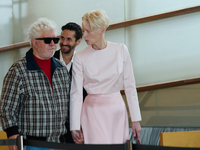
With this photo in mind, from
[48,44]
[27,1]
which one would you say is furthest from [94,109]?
[27,1]

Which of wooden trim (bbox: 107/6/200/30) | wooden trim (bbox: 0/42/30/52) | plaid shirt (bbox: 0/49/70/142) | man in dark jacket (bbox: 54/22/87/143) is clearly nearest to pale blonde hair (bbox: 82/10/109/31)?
plaid shirt (bbox: 0/49/70/142)

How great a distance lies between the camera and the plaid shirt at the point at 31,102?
7.86 feet

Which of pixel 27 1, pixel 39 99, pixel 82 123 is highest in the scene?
pixel 27 1

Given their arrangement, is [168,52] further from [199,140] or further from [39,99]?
[39,99]

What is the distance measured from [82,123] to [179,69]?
2.73m

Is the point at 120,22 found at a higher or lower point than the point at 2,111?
higher

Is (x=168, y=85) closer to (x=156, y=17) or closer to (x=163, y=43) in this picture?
(x=163, y=43)

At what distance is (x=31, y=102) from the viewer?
7.94 feet

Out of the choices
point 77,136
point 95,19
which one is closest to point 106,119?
point 77,136

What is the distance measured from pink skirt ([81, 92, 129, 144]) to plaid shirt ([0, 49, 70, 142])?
22 centimetres

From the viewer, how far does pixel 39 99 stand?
244cm

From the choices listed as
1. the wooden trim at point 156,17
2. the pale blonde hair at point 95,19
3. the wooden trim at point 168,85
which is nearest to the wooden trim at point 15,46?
the wooden trim at point 156,17

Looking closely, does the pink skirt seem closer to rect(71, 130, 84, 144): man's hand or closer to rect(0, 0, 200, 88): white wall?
rect(71, 130, 84, 144): man's hand

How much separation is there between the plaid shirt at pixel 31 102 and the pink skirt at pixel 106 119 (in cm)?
22
